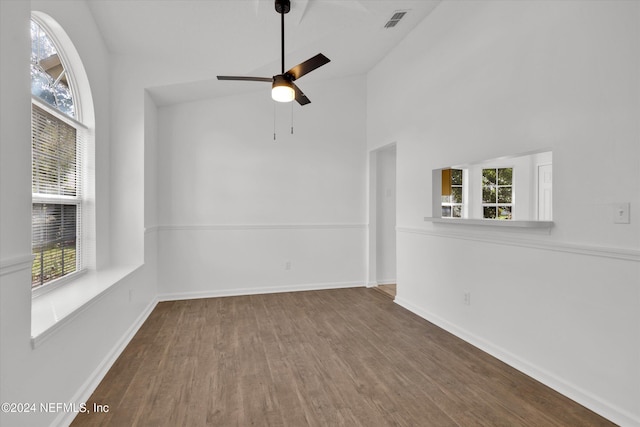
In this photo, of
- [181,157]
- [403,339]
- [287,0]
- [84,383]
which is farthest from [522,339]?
[181,157]

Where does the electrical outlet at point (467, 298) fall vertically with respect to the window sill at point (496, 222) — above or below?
below

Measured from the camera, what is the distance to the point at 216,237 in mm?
4719

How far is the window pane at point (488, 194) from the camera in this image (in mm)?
3029

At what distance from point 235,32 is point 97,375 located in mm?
3108

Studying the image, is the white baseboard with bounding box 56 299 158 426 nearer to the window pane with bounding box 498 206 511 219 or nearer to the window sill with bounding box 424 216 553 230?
the window sill with bounding box 424 216 553 230

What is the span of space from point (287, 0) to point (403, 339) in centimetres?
311

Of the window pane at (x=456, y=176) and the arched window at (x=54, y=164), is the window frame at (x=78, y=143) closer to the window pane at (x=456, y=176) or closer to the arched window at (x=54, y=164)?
the arched window at (x=54, y=164)

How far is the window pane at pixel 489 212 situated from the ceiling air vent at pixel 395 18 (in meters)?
2.11

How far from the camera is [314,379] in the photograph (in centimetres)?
245

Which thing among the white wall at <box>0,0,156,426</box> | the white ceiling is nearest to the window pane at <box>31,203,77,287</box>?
the white wall at <box>0,0,156,426</box>

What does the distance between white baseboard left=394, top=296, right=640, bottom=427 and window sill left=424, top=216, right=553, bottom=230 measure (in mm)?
986

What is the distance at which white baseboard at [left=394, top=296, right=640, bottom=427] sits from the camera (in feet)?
6.41

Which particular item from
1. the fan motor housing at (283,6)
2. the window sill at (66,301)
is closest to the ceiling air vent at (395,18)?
the fan motor housing at (283,6)

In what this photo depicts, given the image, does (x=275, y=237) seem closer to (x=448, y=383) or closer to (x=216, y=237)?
(x=216, y=237)
